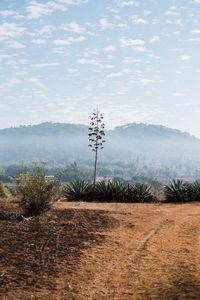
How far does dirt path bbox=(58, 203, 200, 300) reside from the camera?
4688 millimetres

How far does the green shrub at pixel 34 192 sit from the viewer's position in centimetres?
1048

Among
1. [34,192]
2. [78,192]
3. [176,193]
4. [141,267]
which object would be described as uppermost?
[34,192]

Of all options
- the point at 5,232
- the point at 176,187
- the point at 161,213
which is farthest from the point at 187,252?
the point at 176,187

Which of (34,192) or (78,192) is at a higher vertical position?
(34,192)

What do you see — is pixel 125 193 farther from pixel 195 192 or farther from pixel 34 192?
pixel 34 192

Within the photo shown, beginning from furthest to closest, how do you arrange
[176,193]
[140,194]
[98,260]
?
[176,193] < [140,194] < [98,260]

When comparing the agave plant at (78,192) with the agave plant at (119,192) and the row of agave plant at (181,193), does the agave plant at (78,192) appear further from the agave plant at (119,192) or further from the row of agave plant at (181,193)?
the row of agave plant at (181,193)

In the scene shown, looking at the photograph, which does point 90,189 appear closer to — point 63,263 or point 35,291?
point 63,263

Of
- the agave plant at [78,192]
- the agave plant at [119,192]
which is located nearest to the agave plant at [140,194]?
the agave plant at [119,192]

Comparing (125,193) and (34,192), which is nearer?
(34,192)

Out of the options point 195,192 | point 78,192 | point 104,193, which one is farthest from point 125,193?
point 195,192

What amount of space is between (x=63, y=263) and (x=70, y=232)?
225cm

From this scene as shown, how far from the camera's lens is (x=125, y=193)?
54.4ft

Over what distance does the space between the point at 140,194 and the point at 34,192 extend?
737 centimetres
